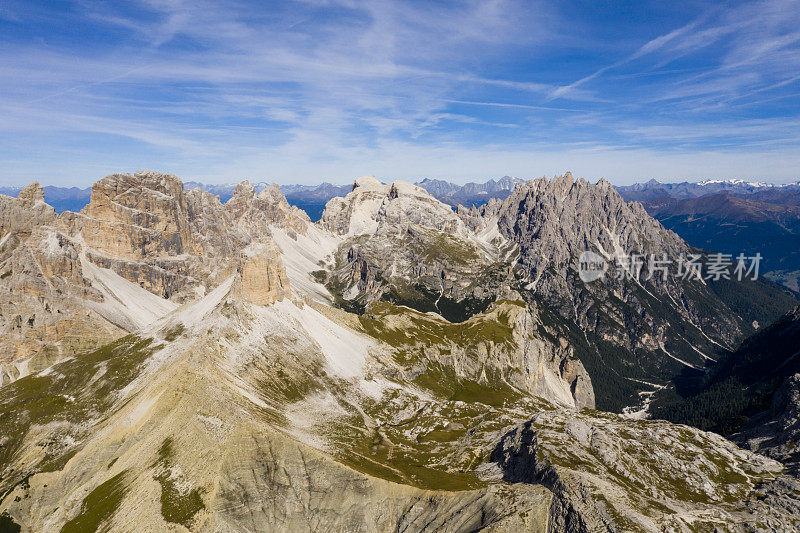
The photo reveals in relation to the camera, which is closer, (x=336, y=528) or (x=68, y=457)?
(x=336, y=528)

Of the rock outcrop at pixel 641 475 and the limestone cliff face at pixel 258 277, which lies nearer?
the rock outcrop at pixel 641 475

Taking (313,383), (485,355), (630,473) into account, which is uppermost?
(630,473)

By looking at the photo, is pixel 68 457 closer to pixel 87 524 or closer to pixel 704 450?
pixel 87 524

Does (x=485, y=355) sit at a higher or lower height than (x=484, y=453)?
lower

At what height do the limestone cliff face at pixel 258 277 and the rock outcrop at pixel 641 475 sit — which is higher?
the limestone cliff face at pixel 258 277

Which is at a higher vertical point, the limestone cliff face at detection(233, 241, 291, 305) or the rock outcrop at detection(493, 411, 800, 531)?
the limestone cliff face at detection(233, 241, 291, 305)

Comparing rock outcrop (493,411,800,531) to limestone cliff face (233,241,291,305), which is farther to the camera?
limestone cliff face (233,241,291,305)

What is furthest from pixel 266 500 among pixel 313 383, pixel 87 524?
pixel 313 383

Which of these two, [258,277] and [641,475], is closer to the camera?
[641,475]
